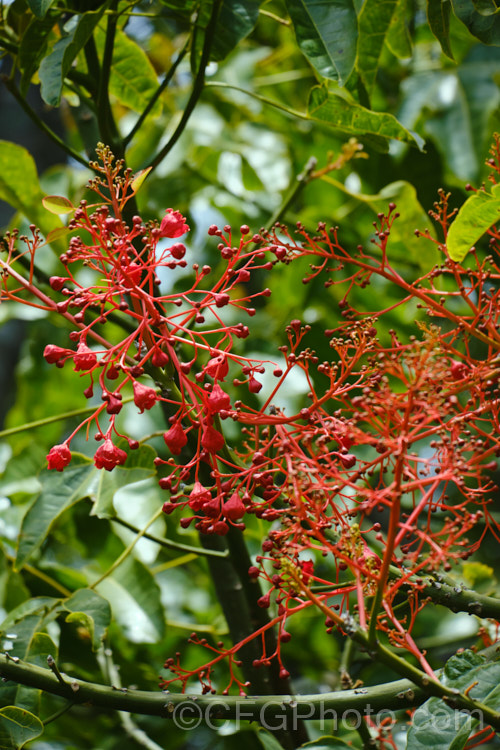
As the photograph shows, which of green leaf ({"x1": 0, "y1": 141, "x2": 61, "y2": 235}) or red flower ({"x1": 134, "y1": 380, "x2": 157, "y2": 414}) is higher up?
green leaf ({"x1": 0, "y1": 141, "x2": 61, "y2": 235})

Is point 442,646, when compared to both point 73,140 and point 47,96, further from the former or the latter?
point 73,140

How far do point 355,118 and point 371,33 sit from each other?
16cm

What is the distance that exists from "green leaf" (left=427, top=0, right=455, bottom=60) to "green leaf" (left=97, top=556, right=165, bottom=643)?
44.2 inches

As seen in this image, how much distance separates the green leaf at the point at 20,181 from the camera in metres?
1.40

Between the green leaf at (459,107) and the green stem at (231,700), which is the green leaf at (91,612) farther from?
the green leaf at (459,107)

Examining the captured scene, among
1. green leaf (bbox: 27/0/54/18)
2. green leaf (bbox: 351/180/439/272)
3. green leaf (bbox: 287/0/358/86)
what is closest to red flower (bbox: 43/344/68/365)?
green leaf (bbox: 27/0/54/18)

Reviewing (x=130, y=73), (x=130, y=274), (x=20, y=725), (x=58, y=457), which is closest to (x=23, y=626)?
(x=20, y=725)

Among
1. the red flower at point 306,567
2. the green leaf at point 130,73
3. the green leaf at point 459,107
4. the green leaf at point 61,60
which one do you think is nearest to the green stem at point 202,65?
the green leaf at point 61,60

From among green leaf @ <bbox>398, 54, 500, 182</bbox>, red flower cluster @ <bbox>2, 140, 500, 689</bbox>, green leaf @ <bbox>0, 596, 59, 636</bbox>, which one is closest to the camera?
red flower cluster @ <bbox>2, 140, 500, 689</bbox>

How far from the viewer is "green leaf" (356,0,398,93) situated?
122cm

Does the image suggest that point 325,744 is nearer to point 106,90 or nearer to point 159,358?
point 159,358

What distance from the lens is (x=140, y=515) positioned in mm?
1624

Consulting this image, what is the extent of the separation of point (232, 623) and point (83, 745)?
2.86 feet

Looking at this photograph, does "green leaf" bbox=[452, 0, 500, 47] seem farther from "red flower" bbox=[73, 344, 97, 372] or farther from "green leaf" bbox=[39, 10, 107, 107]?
"red flower" bbox=[73, 344, 97, 372]
